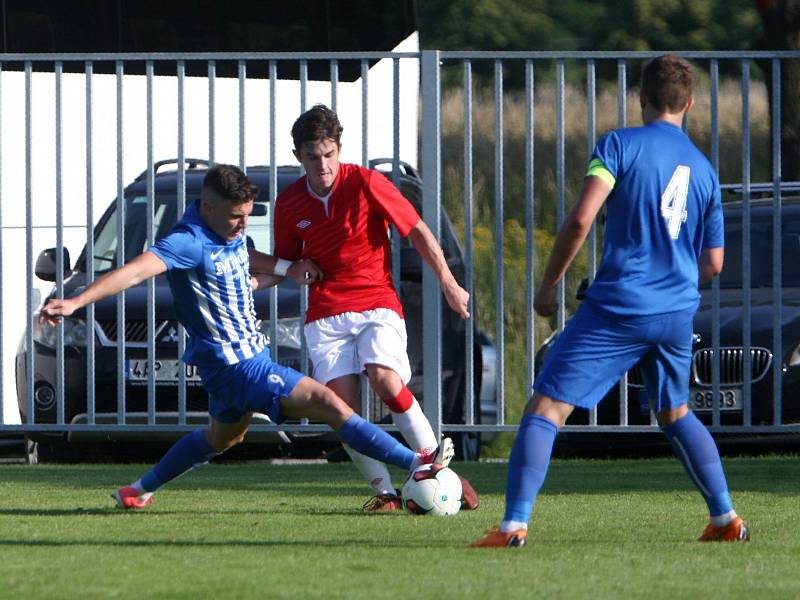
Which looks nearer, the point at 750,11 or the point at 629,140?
the point at 629,140

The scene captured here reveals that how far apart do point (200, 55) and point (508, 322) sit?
762 centimetres

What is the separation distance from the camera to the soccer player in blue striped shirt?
717 cm

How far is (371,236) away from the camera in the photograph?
791 centimetres

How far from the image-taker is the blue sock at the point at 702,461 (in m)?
6.43

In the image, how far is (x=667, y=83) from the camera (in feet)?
20.7

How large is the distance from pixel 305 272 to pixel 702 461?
2110 mm

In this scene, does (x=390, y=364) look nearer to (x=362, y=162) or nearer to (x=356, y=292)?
(x=356, y=292)

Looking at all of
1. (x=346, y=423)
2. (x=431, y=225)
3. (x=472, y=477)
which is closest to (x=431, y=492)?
(x=346, y=423)

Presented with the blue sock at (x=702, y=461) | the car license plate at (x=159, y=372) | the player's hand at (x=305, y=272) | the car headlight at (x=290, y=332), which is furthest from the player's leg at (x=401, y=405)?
the car license plate at (x=159, y=372)

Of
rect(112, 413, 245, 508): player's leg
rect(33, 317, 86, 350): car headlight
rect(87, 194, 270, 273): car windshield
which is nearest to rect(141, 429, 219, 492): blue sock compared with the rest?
rect(112, 413, 245, 508): player's leg

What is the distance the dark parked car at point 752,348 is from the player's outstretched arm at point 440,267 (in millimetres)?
2861

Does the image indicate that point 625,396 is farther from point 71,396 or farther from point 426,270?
point 71,396

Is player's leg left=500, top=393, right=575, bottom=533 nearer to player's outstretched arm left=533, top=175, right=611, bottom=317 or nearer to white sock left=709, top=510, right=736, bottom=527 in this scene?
player's outstretched arm left=533, top=175, right=611, bottom=317

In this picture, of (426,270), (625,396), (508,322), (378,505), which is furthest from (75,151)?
(508,322)
